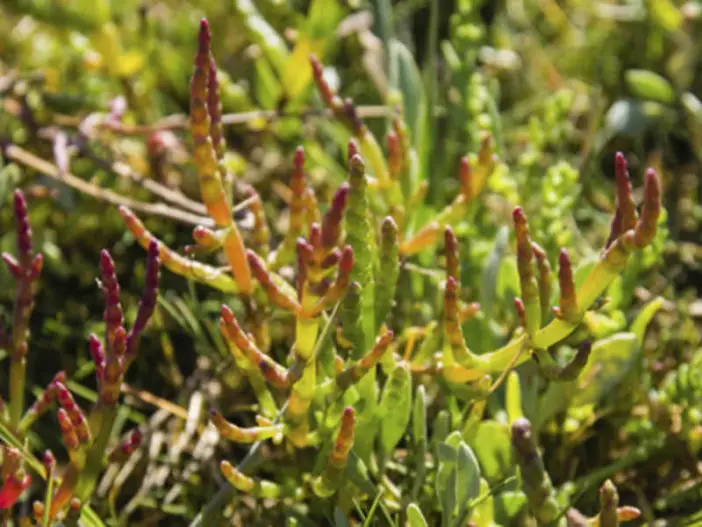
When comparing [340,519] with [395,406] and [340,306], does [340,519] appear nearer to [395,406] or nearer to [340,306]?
[395,406]

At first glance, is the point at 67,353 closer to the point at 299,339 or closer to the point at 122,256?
the point at 122,256

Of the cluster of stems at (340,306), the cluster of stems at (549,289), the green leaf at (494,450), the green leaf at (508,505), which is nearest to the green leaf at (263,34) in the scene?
the cluster of stems at (340,306)

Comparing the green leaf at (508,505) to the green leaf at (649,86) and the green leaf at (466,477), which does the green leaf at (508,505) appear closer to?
the green leaf at (466,477)

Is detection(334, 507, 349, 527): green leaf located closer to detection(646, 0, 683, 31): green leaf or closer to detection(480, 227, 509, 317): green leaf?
detection(480, 227, 509, 317): green leaf

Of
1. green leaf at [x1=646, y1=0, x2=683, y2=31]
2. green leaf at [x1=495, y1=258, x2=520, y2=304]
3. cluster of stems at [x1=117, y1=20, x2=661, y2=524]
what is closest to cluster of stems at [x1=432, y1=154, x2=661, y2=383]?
cluster of stems at [x1=117, y1=20, x2=661, y2=524]

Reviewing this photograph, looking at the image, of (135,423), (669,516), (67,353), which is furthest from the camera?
(67,353)

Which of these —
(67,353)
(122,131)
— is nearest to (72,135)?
(122,131)

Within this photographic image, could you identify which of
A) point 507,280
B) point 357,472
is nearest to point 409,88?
point 507,280
